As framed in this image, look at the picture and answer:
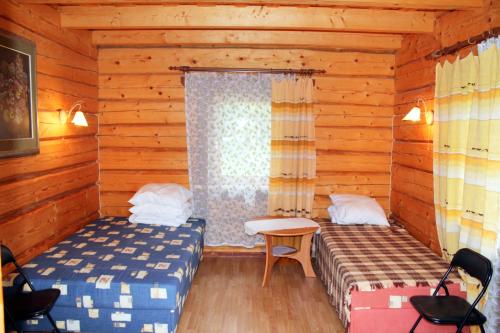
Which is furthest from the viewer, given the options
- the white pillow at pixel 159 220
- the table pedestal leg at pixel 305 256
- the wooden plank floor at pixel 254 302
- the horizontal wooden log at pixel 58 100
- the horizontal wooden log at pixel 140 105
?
the horizontal wooden log at pixel 140 105

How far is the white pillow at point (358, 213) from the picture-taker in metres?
4.44

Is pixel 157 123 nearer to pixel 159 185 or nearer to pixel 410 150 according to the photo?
pixel 159 185

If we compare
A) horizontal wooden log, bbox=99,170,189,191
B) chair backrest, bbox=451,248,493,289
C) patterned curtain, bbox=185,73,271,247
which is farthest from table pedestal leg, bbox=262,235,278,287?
chair backrest, bbox=451,248,493,289

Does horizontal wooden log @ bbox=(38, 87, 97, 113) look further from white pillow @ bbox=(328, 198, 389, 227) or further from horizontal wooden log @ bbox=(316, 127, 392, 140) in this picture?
white pillow @ bbox=(328, 198, 389, 227)

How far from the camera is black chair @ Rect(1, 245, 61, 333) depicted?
2564mm

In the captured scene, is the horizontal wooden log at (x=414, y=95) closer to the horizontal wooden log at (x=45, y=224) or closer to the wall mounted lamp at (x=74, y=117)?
the wall mounted lamp at (x=74, y=117)

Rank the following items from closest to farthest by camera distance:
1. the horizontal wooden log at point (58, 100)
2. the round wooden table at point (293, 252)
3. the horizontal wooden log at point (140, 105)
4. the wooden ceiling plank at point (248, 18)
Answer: the horizontal wooden log at point (58, 100) → the wooden ceiling plank at point (248, 18) → the round wooden table at point (293, 252) → the horizontal wooden log at point (140, 105)

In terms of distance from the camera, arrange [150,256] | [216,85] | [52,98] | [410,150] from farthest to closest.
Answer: [216,85], [410,150], [52,98], [150,256]

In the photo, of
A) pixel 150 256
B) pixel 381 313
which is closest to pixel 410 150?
pixel 381 313

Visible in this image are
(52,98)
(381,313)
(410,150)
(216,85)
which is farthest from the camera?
(216,85)

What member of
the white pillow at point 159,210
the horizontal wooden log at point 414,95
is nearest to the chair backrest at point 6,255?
the white pillow at point 159,210

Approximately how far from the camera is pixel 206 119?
4688 millimetres

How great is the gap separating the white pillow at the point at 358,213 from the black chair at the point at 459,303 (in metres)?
1.49

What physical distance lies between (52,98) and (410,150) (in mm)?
3908
